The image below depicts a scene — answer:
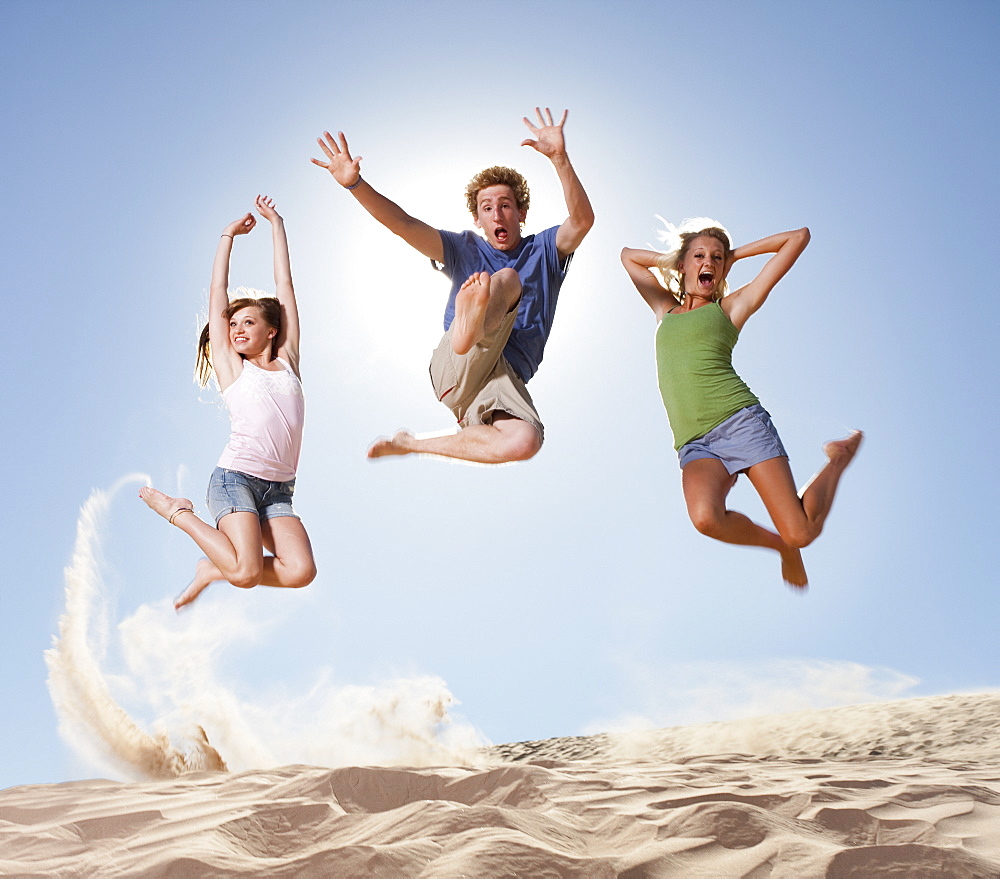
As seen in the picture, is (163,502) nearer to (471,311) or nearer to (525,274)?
(471,311)

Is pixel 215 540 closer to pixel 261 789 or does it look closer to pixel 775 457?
pixel 261 789

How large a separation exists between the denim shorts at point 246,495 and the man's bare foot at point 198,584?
24cm

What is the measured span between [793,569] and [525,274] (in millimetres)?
1833

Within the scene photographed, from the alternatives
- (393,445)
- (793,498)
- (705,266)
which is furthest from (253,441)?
(793,498)

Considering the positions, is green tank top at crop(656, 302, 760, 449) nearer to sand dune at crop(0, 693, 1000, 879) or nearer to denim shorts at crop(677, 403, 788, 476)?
denim shorts at crop(677, 403, 788, 476)

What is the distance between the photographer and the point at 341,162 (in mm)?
3791

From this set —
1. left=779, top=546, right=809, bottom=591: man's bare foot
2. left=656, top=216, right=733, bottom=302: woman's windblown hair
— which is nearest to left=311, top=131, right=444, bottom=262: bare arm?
left=656, top=216, right=733, bottom=302: woman's windblown hair

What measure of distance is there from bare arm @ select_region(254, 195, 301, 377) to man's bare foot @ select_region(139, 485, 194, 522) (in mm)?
810

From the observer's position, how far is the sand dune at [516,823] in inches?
81.0

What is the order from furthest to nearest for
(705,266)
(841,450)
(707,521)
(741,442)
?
(705,266) < (841,450) < (741,442) < (707,521)

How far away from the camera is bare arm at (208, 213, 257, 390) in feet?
13.5

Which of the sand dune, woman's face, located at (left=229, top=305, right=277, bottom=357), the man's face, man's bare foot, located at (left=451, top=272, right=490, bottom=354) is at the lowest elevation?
the sand dune

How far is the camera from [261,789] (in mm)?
2928

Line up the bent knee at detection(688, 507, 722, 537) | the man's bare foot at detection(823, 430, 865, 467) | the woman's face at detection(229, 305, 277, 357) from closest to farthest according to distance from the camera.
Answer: the bent knee at detection(688, 507, 722, 537) → the man's bare foot at detection(823, 430, 865, 467) → the woman's face at detection(229, 305, 277, 357)
